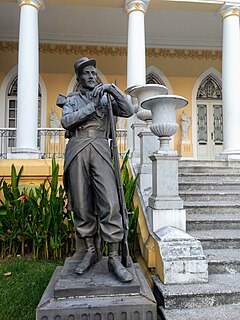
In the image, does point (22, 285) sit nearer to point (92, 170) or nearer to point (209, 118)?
point (92, 170)

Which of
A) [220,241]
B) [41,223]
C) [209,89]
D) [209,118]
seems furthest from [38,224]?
[209,89]

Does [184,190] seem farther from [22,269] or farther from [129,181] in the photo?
[22,269]

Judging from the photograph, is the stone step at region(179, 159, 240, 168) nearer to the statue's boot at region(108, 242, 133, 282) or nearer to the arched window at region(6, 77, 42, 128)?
the statue's boot at region(108, 242, 133, 282)

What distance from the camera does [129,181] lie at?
4.30 meters

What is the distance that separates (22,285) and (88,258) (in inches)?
56.2

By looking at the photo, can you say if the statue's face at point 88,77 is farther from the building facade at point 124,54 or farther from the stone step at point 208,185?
the building facade at point 124,54

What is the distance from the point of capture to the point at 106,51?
1058 centimetres

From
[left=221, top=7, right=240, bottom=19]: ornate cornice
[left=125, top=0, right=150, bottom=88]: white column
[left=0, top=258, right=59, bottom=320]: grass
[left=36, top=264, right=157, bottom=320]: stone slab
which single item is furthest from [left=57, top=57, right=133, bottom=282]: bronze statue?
[left=221, top=7, right=240, bottom=19]: ornate cornice

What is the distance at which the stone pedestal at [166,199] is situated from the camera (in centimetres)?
348

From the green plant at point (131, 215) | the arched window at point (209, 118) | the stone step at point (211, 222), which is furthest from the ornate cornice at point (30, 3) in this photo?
the arched window at point (209, 118)

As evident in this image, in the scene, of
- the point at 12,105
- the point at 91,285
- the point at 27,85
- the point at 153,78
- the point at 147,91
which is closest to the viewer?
the point at 91,285

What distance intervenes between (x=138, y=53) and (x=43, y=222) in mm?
4477

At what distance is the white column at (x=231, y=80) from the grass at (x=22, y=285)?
505 centimetres

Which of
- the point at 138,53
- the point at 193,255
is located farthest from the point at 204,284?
the point at 138,53
